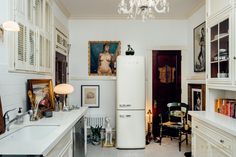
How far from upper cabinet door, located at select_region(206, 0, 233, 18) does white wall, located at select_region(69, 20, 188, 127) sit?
240 cm

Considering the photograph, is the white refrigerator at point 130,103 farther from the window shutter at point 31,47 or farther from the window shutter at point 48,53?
the window shutter at point 31,47

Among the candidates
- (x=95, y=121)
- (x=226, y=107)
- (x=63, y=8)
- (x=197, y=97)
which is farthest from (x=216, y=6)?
(x=95, y=121)

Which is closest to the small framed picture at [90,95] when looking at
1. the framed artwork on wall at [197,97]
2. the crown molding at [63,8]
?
Result: the crown molding at [63,8]

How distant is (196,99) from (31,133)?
3748 millimetres

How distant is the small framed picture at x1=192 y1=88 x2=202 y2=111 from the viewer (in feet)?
16.8

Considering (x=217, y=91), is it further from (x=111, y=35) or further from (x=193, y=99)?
(x=111, y=35)

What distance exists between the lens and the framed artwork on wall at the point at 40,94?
333 cm

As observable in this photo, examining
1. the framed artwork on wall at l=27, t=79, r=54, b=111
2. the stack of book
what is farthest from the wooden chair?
the framed artwork on wall at l=27, t=79, r=54, b=111

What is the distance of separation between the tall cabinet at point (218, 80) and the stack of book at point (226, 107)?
0.09 m

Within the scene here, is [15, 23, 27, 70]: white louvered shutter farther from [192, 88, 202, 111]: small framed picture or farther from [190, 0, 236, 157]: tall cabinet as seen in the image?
[192, 88, 202, 111]: small framed picture

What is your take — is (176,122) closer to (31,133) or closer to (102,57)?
(102,57)

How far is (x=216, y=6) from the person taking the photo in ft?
11.5

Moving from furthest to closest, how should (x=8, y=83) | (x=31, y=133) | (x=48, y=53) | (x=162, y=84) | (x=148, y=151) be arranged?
1. (x=162, y=84)
2. (x=148, y=151)
3. (x=48, y=53)
4. (x=8, y=83)
5. (x=31, y=133)

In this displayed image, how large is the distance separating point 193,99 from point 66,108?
286cm
